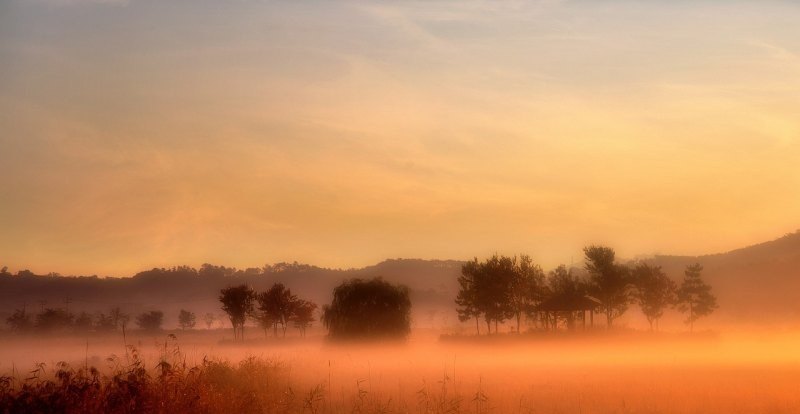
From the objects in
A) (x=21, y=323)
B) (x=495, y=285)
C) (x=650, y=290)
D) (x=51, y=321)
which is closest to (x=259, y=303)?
(x=495, y=285)

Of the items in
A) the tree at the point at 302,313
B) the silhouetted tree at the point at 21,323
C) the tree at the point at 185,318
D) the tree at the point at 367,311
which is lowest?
the tree at the point at 185,318

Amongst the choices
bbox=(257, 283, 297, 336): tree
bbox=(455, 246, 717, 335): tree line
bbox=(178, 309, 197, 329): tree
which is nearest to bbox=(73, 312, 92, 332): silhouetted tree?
bbox=(178, 309, 197, 329): tree

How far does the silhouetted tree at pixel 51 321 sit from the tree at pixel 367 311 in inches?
3579

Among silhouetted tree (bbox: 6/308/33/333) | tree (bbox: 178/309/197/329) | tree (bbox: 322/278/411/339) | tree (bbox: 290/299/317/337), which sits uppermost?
tree (bbox: 322/278/411/339)

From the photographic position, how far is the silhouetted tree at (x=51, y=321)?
122m

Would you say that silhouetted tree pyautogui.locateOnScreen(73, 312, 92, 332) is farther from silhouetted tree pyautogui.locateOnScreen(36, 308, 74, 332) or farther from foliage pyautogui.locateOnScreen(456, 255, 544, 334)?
foliage pyautogui.locateOnScreen(456, 255, 544, 334)

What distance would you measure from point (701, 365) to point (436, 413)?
996 inches

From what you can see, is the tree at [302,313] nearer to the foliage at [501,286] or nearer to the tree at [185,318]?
the foliage at [501,286]

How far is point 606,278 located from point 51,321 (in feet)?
321

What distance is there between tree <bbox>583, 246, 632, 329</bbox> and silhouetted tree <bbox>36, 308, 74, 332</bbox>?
94.2 metres

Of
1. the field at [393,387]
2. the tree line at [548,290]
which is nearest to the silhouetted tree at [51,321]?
the tree line at [548,290]

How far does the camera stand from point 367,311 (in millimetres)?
50156

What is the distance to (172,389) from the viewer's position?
1307 centimetres

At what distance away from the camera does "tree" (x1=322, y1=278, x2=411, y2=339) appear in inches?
1970
